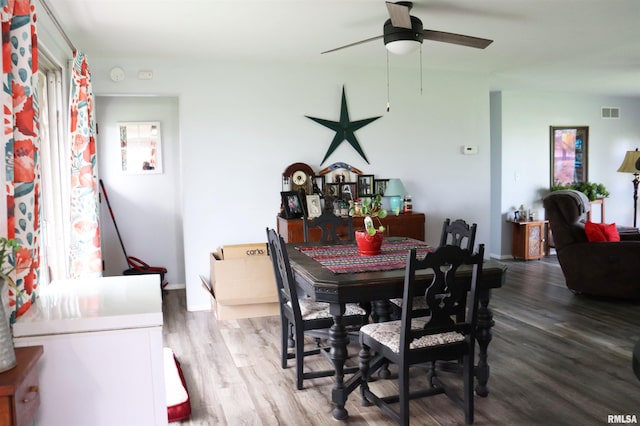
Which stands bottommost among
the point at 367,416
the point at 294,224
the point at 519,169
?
the point at 367,416

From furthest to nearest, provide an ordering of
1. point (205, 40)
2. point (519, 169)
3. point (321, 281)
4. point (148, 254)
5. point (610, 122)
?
point (610, 122) → point (519, 169) → point (148, 254) → point (205, 40) → point (321, 281)

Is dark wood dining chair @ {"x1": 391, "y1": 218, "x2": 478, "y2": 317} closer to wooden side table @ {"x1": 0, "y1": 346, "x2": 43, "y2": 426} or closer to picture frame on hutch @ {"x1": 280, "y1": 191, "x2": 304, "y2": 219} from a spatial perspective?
picture frame on hutch @ {"x1": 280, "y1": 191, "x2": 304, "y2": 219}

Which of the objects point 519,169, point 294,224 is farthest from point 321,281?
point 519,169

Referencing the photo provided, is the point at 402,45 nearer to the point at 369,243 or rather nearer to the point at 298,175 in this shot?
the point at 369,243

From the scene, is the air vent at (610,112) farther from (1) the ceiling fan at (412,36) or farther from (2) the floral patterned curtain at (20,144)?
(2) the floral patterned curtain at (20,144)

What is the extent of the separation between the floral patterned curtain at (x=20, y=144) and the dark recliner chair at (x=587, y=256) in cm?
479

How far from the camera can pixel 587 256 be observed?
5.11m

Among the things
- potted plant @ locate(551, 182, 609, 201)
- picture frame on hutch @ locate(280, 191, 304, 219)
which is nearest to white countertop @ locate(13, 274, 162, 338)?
picture frame on hutch @ locate(280, 191, 304, 219)

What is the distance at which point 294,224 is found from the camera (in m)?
4.79

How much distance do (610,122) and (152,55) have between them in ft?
A: 22.6

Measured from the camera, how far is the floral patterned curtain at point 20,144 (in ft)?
6.23

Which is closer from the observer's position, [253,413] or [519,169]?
[253,413]

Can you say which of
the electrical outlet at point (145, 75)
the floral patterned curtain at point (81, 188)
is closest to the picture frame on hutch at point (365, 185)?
the electrical outlet at point (145, 75)

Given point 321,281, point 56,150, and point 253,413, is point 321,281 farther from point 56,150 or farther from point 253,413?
point 56,150
